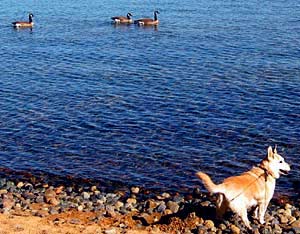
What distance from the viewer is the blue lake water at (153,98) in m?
19.4

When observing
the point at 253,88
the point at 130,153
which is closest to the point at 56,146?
the point at 130,153

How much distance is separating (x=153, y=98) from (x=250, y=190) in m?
13.3

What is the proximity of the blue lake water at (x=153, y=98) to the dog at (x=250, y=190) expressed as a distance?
3.61 metres

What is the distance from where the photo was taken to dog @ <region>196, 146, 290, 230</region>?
496 inches

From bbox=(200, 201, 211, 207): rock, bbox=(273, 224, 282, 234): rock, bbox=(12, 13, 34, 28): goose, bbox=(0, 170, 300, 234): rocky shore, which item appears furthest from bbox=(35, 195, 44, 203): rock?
bbox=(12, 13, 34, 28): goose

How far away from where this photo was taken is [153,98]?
25.8 metres

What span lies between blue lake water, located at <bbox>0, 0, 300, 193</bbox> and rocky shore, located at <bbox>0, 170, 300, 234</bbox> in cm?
112

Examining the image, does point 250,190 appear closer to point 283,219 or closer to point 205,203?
point 283,219

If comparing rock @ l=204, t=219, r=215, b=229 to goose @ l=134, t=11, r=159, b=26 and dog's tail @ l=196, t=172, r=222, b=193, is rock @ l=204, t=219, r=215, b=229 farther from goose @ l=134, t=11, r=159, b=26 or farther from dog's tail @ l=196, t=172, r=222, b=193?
goose @ l=134, t=11, r=159, b=26

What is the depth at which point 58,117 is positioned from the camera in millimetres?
23828

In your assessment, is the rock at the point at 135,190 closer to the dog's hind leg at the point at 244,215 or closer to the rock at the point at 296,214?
the dog's hind leg at the point at 244,215

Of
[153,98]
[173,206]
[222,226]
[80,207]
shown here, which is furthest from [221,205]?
[153,98]

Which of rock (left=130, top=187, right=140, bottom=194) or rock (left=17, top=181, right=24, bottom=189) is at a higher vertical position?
rock (left=17, top=181, right=24, bottom=189)

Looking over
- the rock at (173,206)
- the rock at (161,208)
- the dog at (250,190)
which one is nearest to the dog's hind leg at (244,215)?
the dog at (250,190)
